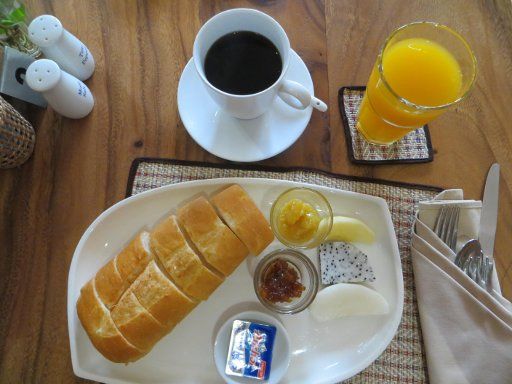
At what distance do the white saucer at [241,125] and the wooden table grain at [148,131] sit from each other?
3.3 inches

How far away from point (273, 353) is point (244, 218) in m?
0.38

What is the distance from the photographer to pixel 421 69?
3.21 ft

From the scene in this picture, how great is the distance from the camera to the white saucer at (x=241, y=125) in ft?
3.54

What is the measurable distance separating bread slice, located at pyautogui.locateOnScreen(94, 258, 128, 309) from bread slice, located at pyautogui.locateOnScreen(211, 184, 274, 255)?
328mm

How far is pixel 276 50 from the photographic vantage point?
3.33 feet

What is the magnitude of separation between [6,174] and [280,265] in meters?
0.87

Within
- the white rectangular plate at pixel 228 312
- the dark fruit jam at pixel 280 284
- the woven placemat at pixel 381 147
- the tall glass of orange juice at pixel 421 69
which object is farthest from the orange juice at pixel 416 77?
the dark fruit jam at pixel 280 284

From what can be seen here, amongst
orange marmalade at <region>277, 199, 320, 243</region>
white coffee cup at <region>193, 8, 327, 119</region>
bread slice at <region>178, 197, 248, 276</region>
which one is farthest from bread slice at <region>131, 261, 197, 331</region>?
white coffee cup at <region>193, 8, 327, 119</region>

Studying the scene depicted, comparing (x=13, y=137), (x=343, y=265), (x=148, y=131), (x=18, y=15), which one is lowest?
(x=343, y=265)

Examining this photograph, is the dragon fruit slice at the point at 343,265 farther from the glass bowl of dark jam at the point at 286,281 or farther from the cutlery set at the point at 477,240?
the cutlery set at the point at 477,240

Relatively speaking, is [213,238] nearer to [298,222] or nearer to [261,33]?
[298,222]

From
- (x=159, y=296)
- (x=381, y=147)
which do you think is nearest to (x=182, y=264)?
(x=159, y=296)

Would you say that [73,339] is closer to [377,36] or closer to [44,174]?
[44,174]

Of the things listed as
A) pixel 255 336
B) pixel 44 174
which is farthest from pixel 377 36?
pixel 44 174
